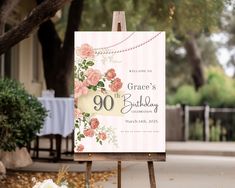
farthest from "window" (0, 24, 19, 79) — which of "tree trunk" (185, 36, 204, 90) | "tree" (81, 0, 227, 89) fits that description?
"tree trunk" (185, 36, 204, 90)

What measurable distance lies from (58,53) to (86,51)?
Answer: 7114 mm

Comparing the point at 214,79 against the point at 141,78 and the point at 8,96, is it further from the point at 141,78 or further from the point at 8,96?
the point at 141,78

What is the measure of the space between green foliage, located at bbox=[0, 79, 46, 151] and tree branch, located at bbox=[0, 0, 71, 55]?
2.24ft

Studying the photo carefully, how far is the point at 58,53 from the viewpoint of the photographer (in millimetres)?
14125

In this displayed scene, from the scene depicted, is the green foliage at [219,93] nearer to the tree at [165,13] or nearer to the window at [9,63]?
the tree at [165,13]

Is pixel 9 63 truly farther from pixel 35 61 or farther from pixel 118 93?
pixel 118 93

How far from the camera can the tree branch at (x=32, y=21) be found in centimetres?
909

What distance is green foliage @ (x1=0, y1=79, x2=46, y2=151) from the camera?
944cm

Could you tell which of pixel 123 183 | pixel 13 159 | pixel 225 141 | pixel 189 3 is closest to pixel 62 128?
pixel 13 159

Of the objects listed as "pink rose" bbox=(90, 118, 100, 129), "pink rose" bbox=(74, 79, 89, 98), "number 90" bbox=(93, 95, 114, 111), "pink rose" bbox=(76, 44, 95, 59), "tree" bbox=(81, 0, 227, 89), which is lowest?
"pink rose" bbox=(90, 118, 100, 129)

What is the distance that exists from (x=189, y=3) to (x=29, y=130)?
5829 mm

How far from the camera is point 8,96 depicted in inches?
371

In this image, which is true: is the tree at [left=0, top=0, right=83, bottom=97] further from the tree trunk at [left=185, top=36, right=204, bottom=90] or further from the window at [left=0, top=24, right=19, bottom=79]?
the tree trunk at [left=185, top=36, right=204, bottom=90]

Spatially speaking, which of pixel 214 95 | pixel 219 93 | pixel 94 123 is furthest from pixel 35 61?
pixel 94 123
